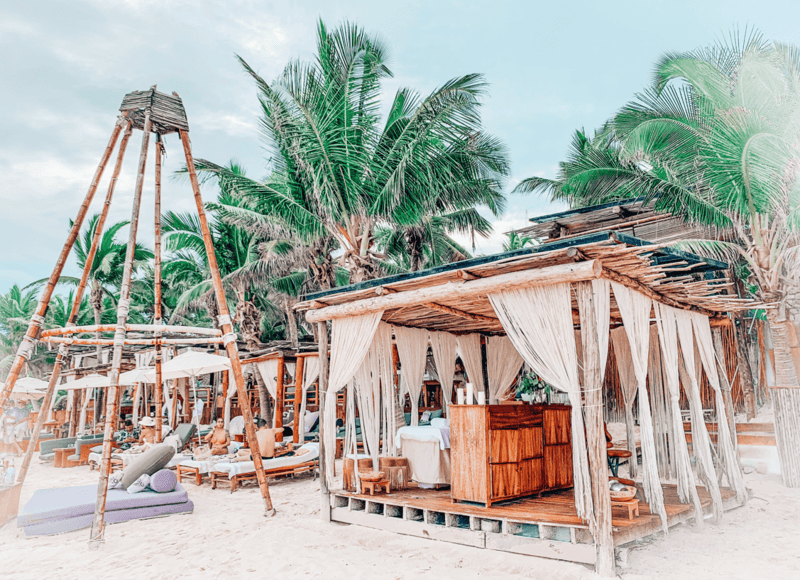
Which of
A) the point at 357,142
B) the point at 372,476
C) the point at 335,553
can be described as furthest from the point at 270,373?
the point at 335,553

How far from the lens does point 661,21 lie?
1489 cm

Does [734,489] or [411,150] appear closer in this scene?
[734,489]

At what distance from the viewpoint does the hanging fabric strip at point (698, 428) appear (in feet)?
20.5

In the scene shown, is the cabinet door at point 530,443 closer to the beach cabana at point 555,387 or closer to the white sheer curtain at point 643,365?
the beach cabana at point 555,387

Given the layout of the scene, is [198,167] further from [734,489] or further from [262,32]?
[734,489]

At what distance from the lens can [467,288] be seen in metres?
5.84

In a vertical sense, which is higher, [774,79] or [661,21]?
[661,21]

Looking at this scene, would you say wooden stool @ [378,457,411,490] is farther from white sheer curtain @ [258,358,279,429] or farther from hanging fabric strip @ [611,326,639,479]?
white sheer curtain @ [258,358,279,429]

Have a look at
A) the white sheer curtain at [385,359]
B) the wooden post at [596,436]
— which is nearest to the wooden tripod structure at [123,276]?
the white sheer curtain at [385,359]

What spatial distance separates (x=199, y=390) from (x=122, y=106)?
63.5 ft

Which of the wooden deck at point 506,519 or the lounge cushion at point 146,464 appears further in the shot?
the lounge cushion at point 146,464

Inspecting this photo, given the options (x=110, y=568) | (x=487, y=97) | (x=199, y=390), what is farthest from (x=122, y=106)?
(x=199, y=390)

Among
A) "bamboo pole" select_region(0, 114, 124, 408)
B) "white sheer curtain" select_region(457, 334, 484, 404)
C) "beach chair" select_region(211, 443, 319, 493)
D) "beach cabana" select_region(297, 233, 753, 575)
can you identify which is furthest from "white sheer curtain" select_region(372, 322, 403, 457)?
"bamboo pole" select_region(0, 114, 124, 408)

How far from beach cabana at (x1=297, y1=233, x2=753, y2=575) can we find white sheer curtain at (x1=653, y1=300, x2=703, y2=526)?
0.02m
